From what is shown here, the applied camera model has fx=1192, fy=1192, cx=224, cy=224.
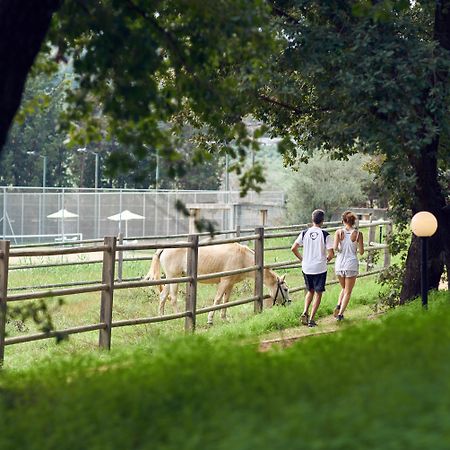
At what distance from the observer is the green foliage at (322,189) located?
5369 centimetres

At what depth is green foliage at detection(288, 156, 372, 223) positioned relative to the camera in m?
53.7

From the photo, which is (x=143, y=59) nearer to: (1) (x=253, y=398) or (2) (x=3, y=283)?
(1) (x=253, y=398)

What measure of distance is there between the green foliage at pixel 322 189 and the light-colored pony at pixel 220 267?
108ft

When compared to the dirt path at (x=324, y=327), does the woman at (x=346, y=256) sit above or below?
above

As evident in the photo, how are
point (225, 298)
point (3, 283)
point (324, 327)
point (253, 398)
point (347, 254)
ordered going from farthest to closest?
point (225, 298)
point (347, 254)
point (324, 327)
point (3, 283)
point (253, 398)

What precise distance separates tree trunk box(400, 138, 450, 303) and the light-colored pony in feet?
10.1

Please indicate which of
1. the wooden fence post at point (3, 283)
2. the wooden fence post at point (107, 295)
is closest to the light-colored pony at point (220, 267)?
the wooden fence post at point (107, 295)

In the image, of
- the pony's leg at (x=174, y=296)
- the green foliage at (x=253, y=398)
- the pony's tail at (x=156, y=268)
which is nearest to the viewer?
the green foliage at (x=253, y=398)

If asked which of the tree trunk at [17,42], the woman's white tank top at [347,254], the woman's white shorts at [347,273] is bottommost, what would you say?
the woman's white shorts at [347,273]

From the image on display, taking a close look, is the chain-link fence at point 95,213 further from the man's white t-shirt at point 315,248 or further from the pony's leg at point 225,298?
the man's white t-shirt at point 315,248

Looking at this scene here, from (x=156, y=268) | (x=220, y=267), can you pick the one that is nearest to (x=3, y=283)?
(x=156, y=268)

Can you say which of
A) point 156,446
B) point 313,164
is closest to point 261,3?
point 156,446

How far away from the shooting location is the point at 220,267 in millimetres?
→ 20547

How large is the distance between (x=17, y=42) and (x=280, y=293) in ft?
41.8
